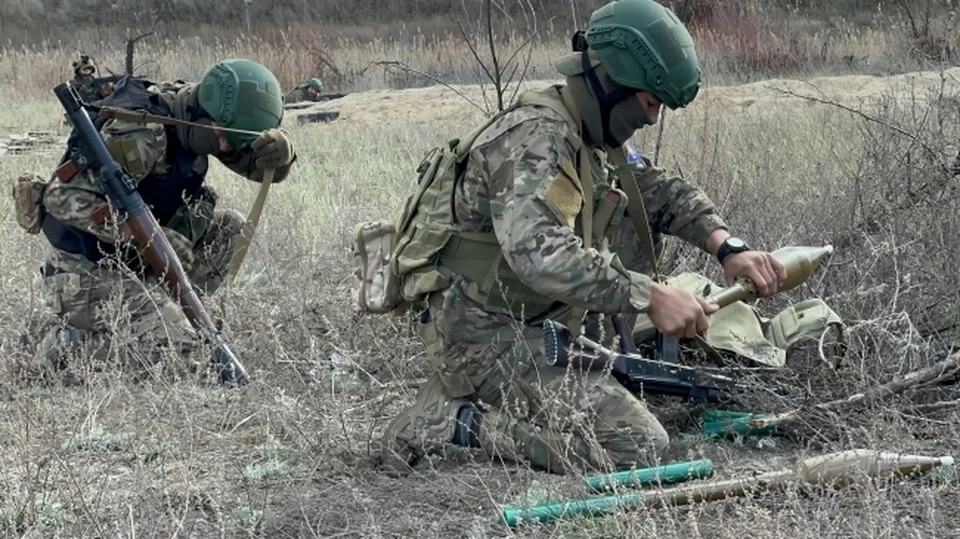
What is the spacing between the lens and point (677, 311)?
3.66 meters

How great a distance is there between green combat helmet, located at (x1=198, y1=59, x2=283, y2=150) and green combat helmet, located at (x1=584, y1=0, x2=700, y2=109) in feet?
6.51

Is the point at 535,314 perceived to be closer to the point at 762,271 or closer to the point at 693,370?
the point at 693,370

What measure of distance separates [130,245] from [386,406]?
53.6 inches

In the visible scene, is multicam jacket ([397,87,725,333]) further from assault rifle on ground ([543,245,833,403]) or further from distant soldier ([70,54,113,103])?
distant soldier ([70,54,113,103])

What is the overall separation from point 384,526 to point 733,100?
8.96 m

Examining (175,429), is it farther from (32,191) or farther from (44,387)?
(32,191)

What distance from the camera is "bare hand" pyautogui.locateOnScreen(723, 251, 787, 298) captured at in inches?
155

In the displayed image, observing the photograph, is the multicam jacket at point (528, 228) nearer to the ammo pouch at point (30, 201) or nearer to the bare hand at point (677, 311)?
the bare hand at point (677, 311)

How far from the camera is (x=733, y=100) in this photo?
38.5 ft

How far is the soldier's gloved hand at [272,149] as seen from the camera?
17.7 ft

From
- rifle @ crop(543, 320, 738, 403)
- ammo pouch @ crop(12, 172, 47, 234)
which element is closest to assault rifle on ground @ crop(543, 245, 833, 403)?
rifle @ crop(543, 320, 738, 403)

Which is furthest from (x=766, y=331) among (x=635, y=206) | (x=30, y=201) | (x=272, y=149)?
(x=30, y=201)

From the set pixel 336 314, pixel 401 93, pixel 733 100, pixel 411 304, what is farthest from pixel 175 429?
pixel 401 93

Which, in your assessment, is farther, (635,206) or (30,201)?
(30,201)
